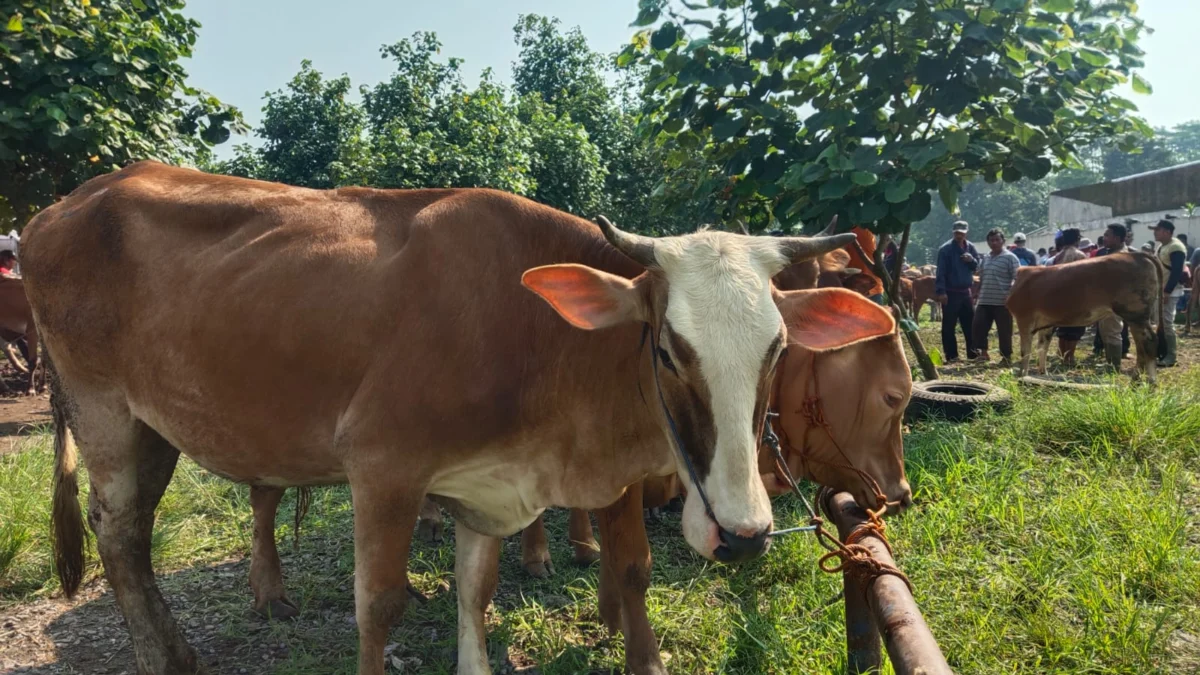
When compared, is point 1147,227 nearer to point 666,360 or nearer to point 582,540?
point 582,540

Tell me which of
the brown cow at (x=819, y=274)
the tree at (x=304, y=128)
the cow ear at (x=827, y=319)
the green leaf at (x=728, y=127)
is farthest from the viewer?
the tree at (x=304, y=128)

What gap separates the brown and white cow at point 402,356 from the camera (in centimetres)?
224

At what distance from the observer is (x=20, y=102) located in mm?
6336

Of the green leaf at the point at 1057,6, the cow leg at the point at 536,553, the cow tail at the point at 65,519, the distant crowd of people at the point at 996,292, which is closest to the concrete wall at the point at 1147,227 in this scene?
the distant crowd of people at the point at 996,292

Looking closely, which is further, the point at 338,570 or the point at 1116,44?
the point at 1116,44

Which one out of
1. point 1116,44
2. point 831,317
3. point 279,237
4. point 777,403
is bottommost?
point 777,403

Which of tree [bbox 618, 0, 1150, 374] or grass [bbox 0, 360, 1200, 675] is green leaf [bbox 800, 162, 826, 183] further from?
grass [bbox 0, 360, 1200, 675]

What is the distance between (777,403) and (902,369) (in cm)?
59

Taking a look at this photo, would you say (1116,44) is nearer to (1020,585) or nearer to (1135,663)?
(1020,585)

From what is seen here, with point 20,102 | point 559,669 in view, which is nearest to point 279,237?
point 559,669

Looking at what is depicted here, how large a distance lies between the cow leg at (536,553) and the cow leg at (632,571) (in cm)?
102

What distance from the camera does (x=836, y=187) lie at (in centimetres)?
490

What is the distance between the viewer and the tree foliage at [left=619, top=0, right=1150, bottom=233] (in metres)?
4.98

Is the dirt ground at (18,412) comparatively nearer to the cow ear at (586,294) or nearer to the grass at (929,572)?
the grass at (929,572)
